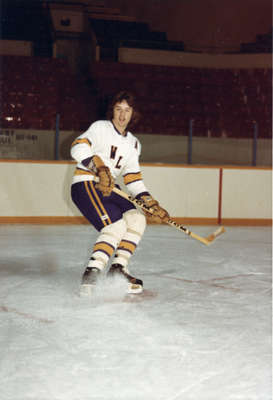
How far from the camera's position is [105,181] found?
2871 mm

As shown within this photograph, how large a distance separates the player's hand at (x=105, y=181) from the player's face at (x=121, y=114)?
32 cm

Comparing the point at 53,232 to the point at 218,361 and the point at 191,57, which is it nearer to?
the point at 218,361

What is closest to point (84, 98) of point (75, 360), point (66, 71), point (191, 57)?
point (66, 71)

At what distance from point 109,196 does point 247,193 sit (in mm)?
4098

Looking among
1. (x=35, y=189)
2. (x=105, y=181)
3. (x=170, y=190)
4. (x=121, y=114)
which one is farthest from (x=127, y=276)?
(x=170, y=190)

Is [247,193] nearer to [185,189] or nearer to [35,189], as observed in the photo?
[185,189]

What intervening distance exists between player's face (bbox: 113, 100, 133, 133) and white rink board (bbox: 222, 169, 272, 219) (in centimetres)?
394

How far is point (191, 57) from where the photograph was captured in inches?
486

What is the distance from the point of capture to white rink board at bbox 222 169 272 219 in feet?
22.5

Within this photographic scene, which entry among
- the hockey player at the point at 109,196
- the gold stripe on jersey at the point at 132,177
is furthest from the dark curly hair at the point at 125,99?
the gold stripe on jersey at the point at 132,177

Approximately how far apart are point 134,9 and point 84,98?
3427 mm

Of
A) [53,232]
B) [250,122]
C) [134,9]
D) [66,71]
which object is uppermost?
[134,9]

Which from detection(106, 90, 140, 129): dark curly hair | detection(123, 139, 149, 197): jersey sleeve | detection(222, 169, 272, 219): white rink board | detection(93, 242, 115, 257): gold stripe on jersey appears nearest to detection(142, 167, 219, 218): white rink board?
detection(222, 169, 272, 219): white rink board

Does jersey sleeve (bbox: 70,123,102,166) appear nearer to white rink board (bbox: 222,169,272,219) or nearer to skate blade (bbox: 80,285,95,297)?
skate blade (bbox: 80,285,95,297)
